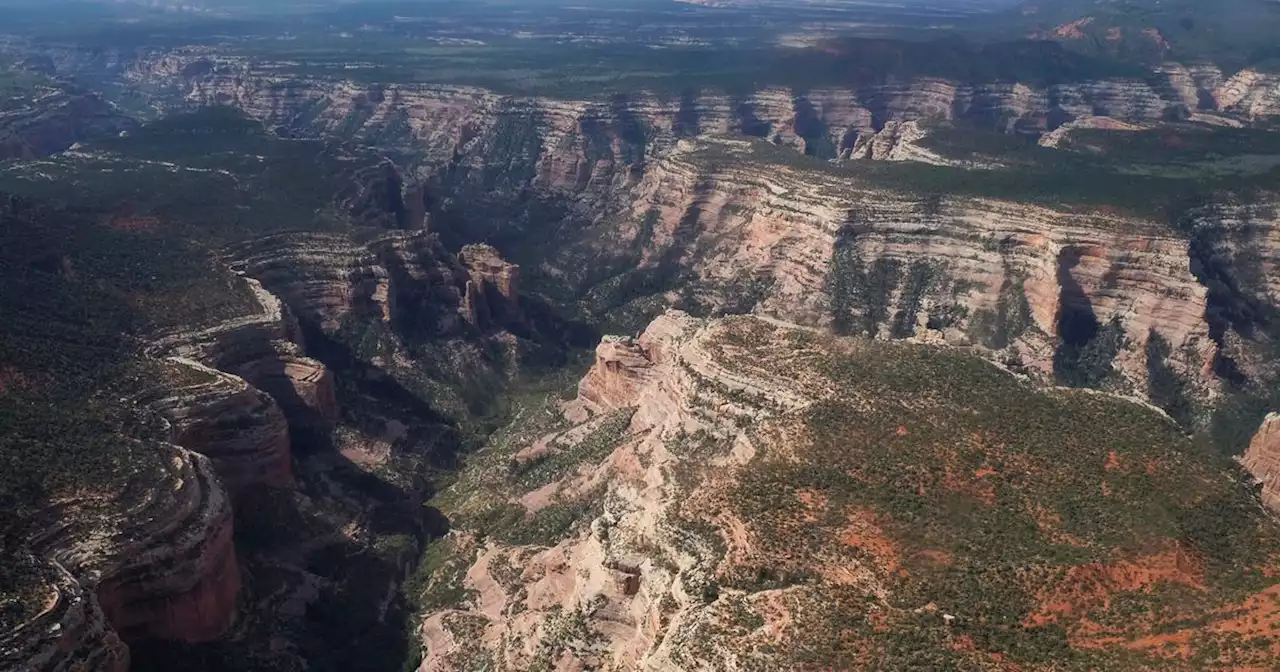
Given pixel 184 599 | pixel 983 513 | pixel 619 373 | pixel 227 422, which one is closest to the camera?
pixel 983 513

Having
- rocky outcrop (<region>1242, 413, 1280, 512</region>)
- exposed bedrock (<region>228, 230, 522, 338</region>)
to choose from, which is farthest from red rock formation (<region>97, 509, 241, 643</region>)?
rocky outcrop (<region>1242, 413, 1280, 512</region>)

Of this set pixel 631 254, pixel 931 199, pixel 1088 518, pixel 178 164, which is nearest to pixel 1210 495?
pixel 1088 518

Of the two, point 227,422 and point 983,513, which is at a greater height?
point 983,513

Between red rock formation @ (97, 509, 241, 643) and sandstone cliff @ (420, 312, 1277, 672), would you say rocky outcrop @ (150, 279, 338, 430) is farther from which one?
red rock formation @ (97, 509, 241, 643)

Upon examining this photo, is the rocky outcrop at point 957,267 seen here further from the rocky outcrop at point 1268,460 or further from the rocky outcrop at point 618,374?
the rocky outcrop at point 618,374

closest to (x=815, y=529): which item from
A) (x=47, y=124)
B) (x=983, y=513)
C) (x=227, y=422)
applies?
(x=983, y=513)

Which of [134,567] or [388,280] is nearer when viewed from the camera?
[134,567]

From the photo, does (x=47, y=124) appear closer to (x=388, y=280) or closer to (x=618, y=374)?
(x=388, y=280)
